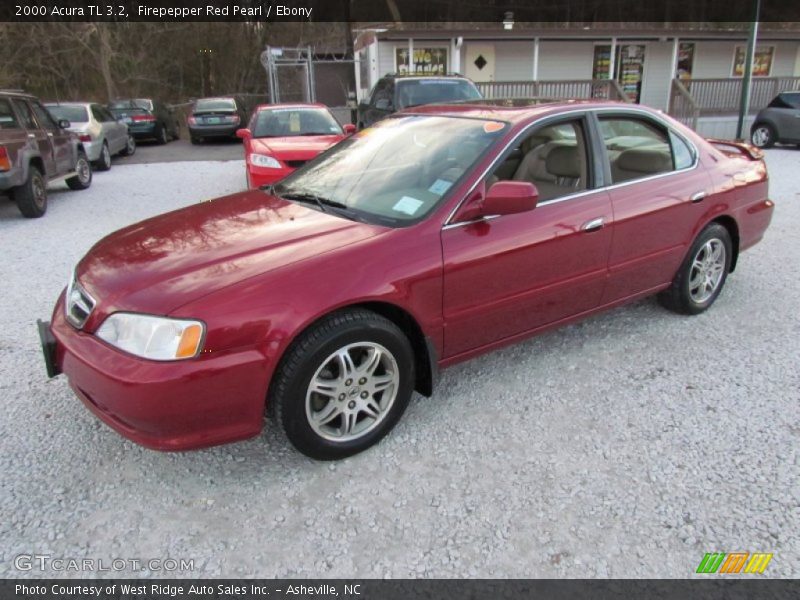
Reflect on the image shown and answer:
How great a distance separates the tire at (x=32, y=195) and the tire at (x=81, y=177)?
2.08m

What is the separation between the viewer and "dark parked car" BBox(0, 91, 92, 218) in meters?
7.48

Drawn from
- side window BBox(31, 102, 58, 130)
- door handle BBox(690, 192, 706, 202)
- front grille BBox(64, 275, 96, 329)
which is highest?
side window BBox(31, 102, 58, 130)

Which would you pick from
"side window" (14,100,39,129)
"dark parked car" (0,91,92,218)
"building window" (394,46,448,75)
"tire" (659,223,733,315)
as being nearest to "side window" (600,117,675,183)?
"tire" (659,223,733,315)

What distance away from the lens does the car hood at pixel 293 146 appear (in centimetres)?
757

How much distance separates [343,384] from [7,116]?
25.7 ft

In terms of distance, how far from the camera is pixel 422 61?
61.4 ft

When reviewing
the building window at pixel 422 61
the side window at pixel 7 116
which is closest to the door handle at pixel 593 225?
the side window at pixel 7 116

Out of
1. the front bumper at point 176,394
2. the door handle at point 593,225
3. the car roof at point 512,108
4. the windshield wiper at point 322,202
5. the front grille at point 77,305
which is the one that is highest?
the car roof at point 512,108

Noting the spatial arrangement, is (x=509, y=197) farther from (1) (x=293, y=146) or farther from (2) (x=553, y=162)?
(1) (x=293, y=146)

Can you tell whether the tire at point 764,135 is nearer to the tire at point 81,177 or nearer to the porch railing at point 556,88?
the porch railing at point 556,88

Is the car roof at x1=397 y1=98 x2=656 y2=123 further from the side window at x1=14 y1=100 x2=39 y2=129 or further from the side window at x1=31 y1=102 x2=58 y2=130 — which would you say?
the side window at x1=31 y1=102 x2=58 y2=130

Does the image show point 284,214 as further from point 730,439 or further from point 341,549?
point 730,439

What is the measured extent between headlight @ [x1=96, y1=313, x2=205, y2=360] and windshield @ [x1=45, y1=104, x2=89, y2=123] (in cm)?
1207
